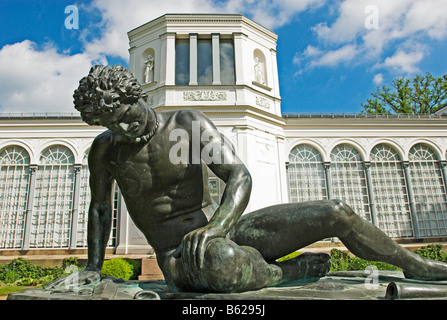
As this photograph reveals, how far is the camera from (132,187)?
199cm

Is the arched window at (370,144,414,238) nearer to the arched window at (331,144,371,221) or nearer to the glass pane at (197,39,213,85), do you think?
the arched window at (331,144,371,221)

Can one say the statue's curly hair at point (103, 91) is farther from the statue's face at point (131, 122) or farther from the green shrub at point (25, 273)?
the green shrub at point (25, 273)

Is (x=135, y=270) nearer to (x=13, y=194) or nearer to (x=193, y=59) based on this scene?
(x=13, y=194)

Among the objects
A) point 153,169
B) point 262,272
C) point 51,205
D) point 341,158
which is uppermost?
point 341,158

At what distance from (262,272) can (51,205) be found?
49.8 ft

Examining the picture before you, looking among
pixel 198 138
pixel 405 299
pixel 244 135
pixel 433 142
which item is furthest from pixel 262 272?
pixel 433 142

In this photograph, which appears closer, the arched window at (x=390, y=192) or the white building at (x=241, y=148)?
the white building at (x=241, y=148)

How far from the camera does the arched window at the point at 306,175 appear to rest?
50.2ft

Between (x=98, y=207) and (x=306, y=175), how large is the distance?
557 inches

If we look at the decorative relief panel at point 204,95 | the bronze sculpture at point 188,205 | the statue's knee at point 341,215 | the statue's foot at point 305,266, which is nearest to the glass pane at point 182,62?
the decorative relief panel at point 204,95

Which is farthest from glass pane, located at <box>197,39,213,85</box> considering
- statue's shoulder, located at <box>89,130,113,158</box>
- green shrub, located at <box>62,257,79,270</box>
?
statue's shoulder, located at <box>89,130,113,158</box>

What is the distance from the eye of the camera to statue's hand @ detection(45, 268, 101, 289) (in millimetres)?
1851

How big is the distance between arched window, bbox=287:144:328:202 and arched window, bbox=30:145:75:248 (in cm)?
1029

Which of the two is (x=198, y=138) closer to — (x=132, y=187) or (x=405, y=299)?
(x=132, y=187)
